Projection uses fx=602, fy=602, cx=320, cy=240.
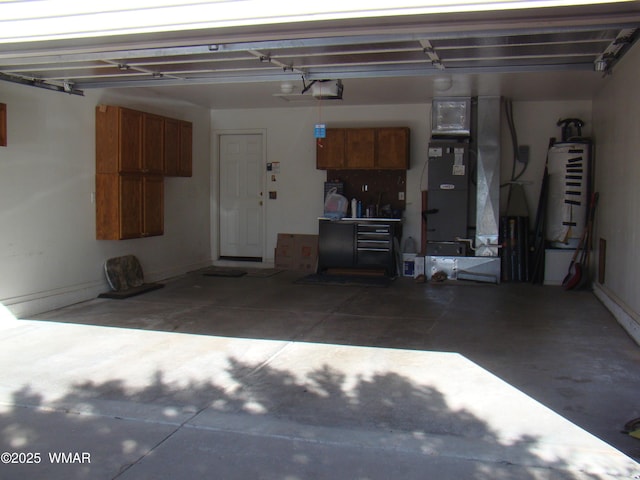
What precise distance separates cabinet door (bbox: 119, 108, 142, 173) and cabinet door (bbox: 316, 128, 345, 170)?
298 centimetres

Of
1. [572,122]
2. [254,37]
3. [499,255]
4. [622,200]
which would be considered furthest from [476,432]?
[572,122]

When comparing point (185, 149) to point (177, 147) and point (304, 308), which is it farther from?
point (304, 308)

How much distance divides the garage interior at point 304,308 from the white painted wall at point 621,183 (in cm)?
5

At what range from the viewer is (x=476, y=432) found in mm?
3291

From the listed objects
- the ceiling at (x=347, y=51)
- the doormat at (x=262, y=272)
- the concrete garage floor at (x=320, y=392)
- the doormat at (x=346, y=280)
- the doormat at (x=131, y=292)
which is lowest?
the concrete garage floor at (x=320, y=392)

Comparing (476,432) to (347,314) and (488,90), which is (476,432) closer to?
(347,314)

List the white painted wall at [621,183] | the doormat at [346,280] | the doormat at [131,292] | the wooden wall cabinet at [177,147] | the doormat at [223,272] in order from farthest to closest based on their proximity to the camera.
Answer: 1. the doormat at [223,272]
2. the doormat at [346,280]
3. the wooden wall cabinet at [177,147]
4. the doormat at [131,292]
5. the white painted wall at [621,183]

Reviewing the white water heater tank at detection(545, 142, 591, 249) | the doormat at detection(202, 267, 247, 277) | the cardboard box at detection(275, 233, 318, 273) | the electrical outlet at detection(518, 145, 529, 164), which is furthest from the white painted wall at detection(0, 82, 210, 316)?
the white water heater tank at detection(545, 142, 591, 249)

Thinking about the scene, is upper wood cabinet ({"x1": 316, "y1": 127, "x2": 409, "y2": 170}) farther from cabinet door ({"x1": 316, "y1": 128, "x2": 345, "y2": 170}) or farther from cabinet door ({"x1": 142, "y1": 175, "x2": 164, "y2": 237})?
cabinet door ({"x1": 142, "y1": 175, "x2": 164, "y2": 237})

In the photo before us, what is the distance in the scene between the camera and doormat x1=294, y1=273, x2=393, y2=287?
8355mm

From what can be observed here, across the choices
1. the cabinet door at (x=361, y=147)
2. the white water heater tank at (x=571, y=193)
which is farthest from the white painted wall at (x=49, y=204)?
the white water heater tank at (x=571, y=193)

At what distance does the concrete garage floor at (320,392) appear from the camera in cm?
296

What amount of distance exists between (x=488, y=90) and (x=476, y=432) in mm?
5844

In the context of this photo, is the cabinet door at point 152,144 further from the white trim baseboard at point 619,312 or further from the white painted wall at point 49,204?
the white trim baseboard at point 619,312
